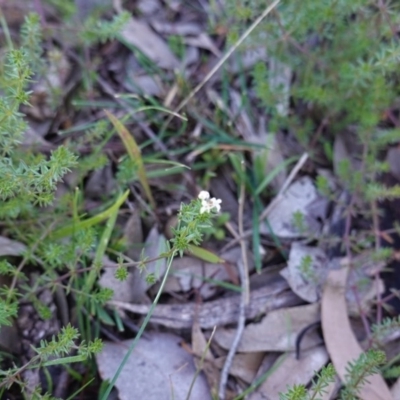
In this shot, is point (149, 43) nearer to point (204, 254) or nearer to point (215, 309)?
point (204, 254)

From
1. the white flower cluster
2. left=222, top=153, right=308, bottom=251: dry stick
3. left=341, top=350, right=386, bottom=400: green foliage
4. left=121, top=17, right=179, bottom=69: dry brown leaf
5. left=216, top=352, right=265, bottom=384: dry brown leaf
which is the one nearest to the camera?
the white flower cluster

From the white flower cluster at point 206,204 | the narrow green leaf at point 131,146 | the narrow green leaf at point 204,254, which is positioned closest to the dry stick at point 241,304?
the narrow green leaf at point 204,254

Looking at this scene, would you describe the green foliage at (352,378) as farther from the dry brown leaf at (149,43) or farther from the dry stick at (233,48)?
the dry brown leaf at (149,43)

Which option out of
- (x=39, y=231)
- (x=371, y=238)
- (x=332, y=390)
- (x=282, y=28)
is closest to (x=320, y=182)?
(x=371, y=238)

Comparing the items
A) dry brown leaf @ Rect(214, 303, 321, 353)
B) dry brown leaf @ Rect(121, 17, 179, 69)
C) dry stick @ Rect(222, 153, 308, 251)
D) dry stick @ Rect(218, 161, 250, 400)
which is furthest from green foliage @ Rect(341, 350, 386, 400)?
dry brown leaf @ Rect(121, 17, 179, 69)

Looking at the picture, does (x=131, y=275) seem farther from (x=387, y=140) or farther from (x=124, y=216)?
(x=387, y=140)

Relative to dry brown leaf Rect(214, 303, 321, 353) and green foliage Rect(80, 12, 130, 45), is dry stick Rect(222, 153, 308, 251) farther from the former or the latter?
green foliage Rect(80, 12, 130, 45)
